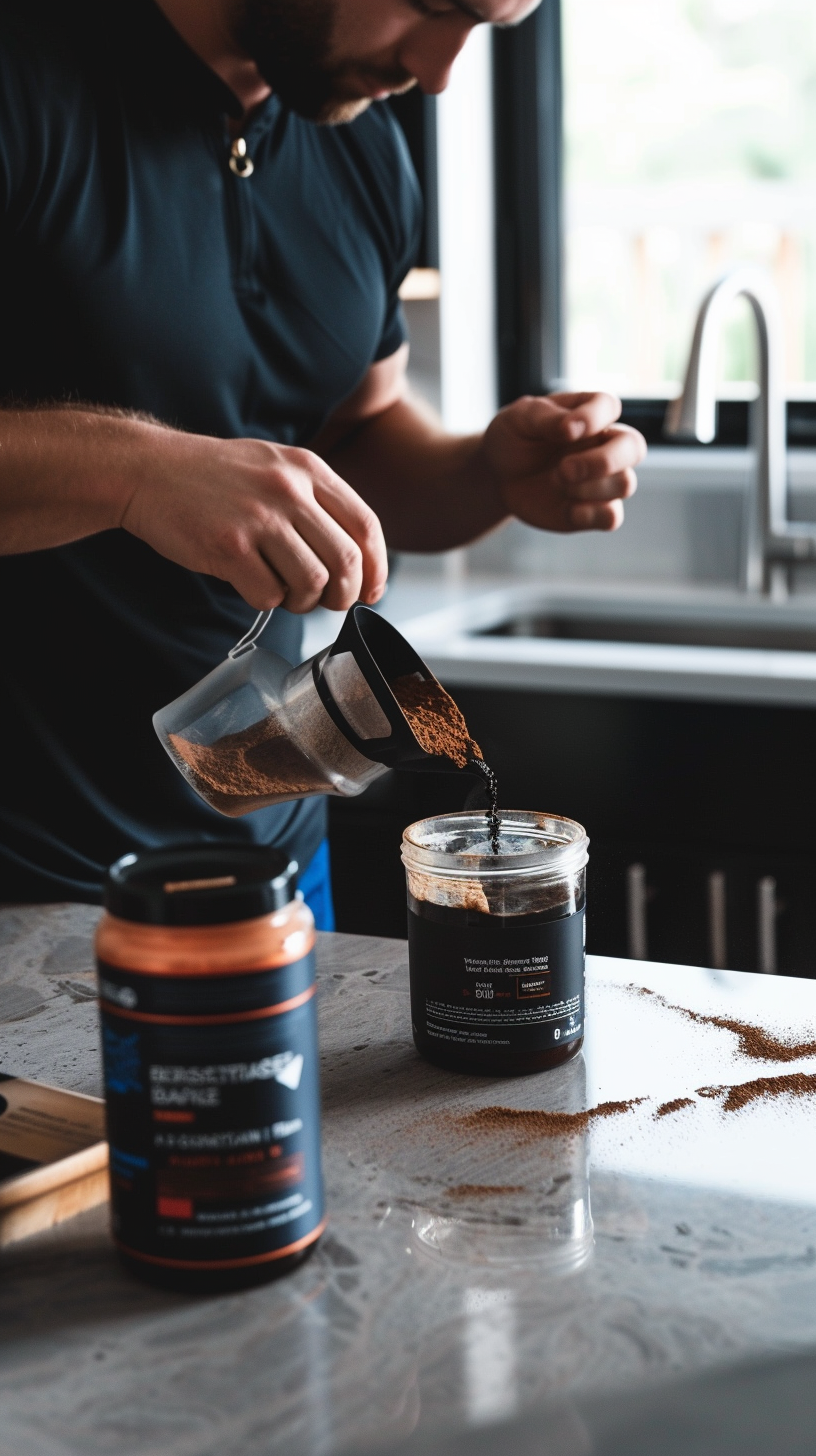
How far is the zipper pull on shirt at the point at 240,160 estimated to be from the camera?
138 centimetres

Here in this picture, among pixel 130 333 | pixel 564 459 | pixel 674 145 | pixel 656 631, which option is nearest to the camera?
pixel 130 333

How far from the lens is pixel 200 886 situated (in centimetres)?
61

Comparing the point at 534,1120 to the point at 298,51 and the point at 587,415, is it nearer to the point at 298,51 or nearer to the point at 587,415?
the point at 587,415

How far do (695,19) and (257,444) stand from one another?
6.76 feet

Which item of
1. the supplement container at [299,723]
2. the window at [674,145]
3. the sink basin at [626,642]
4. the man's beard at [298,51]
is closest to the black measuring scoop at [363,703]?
the supplement container at [299,723]

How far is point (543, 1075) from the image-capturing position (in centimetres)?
86

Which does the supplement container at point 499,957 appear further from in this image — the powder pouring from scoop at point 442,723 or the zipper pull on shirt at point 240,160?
the zipper pull on shirt at point 240,160

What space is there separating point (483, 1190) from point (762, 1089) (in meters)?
0.19

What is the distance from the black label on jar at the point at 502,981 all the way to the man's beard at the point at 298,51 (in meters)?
0.83

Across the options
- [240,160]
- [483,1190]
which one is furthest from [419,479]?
[483,1190]

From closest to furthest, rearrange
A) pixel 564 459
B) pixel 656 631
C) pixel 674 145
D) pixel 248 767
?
1. pixel 248 767
2. pixel 564 459
3. pixel 656 631
4. pixel 674 145

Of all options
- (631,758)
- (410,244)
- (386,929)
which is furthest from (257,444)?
(631,758)

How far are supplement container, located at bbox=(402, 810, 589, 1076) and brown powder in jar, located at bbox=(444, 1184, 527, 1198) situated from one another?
0.13m

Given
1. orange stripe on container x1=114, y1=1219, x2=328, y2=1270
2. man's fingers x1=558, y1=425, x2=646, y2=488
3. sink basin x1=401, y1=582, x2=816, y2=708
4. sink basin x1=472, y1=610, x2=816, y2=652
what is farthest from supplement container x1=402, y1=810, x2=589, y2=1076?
sink basin x1=472, y1=610, x2=816, y2=652
